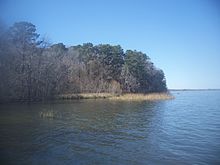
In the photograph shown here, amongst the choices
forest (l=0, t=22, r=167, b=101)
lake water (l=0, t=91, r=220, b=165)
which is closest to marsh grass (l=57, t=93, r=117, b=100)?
forest (l=0, t=22, r=167, b=101)

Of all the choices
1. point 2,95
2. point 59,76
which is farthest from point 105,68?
point 2,95

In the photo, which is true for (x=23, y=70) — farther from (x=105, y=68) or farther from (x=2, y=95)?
(x=105, y=68)

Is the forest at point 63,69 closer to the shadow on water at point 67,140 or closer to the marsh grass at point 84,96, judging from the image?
the marsh grass at point 84,96

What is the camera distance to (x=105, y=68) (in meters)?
84.1

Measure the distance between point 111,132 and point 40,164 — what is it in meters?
9.22

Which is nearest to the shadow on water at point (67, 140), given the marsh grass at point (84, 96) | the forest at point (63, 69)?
the forest at point (63, 69)

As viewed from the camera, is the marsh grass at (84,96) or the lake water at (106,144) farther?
the marsh grass at (84,96)

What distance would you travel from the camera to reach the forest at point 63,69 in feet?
154

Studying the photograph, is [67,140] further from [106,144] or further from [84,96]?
[84,96]

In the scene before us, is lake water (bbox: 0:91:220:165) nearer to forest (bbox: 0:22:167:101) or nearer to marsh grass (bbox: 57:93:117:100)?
forest (bbox: 0:22:167:101)

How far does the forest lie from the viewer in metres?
47.0

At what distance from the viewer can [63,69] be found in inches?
2628

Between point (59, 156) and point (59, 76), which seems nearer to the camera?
point (59, 156)

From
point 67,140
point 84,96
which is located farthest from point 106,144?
point 84,96
